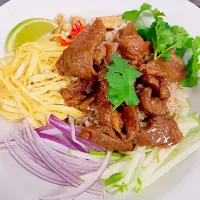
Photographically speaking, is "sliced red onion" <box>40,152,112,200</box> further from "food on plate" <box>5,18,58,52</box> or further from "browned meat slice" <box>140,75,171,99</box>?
"food on plate" <box>5,18,58,52</box>

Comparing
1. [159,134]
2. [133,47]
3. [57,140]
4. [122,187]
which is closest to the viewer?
[122,187]

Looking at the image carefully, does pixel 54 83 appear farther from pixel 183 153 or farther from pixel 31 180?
pixel 183 153

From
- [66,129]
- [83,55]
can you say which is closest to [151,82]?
[83,55]

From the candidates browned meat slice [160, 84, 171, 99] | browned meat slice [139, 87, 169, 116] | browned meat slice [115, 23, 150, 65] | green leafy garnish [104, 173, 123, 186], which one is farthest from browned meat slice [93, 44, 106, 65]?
green leafy garnish [104, 173, 123, 186]

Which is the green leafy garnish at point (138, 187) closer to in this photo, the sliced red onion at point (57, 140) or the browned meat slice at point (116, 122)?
the browned meat slice at point (116, 122)

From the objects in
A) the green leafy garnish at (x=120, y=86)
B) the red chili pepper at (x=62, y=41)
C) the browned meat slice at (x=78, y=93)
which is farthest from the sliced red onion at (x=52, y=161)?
the red chili pepper at (x=62, y=41)

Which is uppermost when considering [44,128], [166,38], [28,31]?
[166,38]

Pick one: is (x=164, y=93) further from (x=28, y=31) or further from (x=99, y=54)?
(x=28, y=31)

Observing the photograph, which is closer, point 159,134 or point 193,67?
point 159,134

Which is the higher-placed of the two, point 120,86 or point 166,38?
point 166,38
